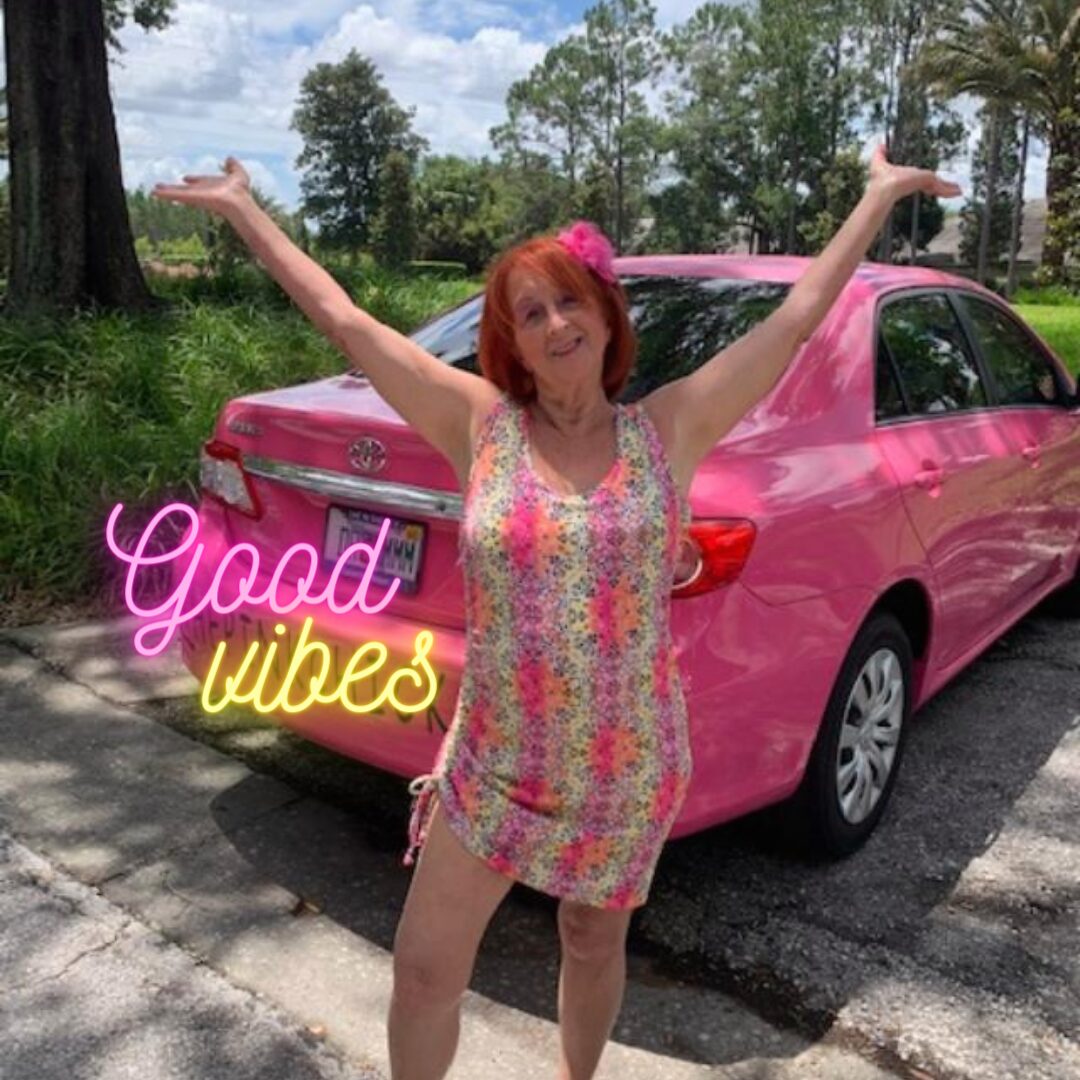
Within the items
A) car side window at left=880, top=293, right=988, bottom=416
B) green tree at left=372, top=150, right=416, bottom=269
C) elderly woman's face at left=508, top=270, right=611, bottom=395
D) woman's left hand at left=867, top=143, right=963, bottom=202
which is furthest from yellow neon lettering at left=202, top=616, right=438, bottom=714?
green tree at left=372, top=150, right=416, bottom=269

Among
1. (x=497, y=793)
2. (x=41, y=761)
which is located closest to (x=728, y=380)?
(x=497, y=793)

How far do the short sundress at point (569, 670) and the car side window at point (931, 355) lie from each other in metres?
2.02

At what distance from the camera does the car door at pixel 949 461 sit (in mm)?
3553

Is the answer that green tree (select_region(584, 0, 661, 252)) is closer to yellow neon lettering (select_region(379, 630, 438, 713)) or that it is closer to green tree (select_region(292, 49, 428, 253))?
green tree (select_region(292, 49, 428, 253))

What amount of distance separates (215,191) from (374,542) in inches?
42.2

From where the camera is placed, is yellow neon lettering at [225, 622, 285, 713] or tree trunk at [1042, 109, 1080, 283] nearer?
yellow neon lettering at [225, 622, 285, 713]

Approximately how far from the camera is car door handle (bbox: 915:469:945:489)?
11.5 ft

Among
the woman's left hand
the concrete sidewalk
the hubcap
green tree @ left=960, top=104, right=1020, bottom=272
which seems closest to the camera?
the woman's left hand

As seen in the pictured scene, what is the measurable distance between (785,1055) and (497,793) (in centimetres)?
113

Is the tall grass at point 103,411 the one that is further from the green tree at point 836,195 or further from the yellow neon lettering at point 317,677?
the green tree at point 836,195

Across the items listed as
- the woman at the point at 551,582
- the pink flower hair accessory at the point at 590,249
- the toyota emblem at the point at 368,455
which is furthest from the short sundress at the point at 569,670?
the toyota emblem at the point at 368,455

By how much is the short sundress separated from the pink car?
2.41ft

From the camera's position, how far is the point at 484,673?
6.43 feet

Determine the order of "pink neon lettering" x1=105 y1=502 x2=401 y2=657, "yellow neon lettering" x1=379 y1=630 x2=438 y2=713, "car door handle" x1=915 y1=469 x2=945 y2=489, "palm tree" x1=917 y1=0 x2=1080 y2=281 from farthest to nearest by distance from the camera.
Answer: "palm tree" x1=917 y1=0 x2=1080 y2=281
"car door handle" x1=915 y1=469 x2=945 y2=489
"pink neon lettering" x1=105 y1=502 x2=401 y2=657
"yellow neon lettering" x1=379 y1=630 x2=438 y2=713
